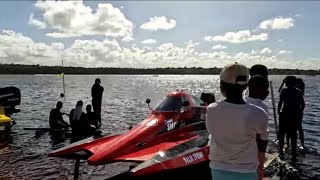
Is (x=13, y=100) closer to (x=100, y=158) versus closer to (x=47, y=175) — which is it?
(x=47, y=175)

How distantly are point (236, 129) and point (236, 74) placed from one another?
0.48 m

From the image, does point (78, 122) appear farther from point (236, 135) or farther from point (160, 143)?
point (236, 135)

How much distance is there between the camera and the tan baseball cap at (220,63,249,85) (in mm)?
3555

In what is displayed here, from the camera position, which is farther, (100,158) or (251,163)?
(100,158)

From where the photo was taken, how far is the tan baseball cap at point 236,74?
3555 millimetres

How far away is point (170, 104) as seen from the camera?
36.8ft

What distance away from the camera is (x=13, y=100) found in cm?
1969

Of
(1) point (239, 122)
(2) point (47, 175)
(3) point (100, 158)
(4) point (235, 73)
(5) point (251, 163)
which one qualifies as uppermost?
(4) point (235, 73)

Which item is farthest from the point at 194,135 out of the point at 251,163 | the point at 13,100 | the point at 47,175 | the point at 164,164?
the point at 13,100

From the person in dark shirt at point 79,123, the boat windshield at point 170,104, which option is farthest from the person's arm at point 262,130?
the person in dark shirt at point 79,123

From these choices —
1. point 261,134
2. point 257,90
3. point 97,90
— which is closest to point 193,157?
point 257,90

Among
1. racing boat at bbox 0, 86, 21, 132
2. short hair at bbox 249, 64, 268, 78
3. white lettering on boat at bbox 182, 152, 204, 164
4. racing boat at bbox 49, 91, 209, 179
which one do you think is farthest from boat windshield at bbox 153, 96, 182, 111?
racing boat at bbox 0, 86, 21, 132

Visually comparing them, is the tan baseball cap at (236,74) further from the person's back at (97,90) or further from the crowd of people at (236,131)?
the person's back at (97,90)

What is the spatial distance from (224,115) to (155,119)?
7.25m
